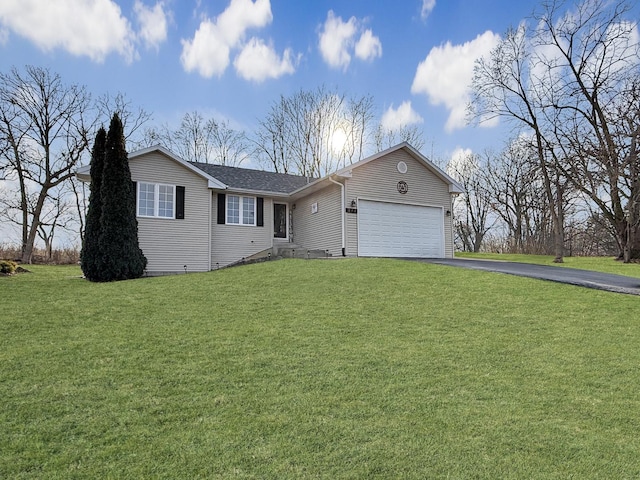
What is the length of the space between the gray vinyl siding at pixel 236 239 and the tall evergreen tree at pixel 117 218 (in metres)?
3.21

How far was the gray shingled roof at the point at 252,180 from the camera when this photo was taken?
1681 cm

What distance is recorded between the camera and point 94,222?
1254 centimetres

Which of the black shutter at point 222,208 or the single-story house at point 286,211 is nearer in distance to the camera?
the single-story house at point 286,211

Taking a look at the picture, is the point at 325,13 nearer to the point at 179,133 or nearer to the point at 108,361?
the point at 108,361

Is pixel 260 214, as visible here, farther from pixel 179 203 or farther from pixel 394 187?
pixel 394 187

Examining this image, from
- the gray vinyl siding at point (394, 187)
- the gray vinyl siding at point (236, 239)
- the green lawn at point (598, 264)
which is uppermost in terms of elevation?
the gray vinyl siding at point (394, 187)

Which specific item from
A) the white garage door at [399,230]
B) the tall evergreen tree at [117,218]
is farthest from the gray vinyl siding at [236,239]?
the white garage door at [399,230]

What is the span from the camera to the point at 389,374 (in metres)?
4.75

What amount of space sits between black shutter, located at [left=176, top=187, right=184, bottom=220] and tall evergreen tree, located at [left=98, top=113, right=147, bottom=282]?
195 centimetres

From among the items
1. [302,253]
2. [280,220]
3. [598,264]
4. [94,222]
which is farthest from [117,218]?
[598,264]

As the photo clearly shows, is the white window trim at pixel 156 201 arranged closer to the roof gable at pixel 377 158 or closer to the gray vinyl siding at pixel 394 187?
the roof gable at pixel 377 158

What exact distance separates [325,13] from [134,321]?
442 inches

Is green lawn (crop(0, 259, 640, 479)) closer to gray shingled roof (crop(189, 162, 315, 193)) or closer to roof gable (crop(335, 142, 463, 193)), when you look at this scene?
roof gable (crop(335, 142, 463, 193))

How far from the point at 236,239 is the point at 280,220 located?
8.05 ft
